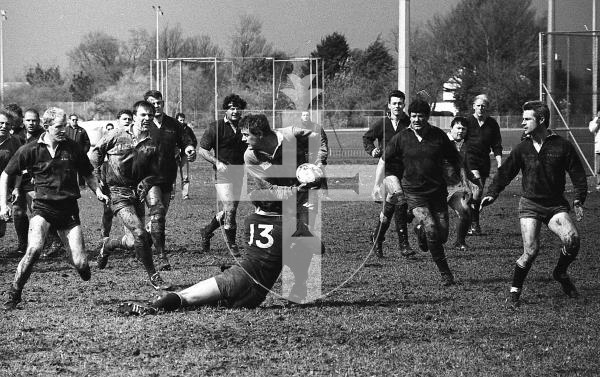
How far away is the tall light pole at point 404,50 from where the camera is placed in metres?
21.8

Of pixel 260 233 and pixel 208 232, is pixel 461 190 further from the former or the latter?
pixel 260 233

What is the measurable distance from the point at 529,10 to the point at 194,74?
87.5 ft

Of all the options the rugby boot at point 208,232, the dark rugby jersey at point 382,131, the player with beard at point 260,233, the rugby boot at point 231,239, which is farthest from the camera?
the rugby boot at point 208,232

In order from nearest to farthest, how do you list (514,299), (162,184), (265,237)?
(265,237), (514,299), (162,184)

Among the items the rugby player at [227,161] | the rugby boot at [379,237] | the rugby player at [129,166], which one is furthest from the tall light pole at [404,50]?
the rugby player at [129,166]

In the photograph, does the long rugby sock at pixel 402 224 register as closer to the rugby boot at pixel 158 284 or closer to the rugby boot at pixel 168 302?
the rugby boot at pixel 158 284

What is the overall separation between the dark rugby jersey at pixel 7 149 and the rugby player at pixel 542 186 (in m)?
6.95

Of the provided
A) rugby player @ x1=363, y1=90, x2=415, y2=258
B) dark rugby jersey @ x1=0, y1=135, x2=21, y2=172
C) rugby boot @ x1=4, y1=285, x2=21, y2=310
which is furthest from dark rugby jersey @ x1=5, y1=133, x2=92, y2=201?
rugby player @ x1=363, y1=90, x2=415, y2=258

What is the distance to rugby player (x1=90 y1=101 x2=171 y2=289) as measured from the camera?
1023cm

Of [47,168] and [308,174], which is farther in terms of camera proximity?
[47,168]

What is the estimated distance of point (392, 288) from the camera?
998 centimetres

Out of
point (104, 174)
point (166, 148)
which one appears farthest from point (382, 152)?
point (104, 174)

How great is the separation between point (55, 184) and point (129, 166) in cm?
145

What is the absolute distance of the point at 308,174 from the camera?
8.28m
